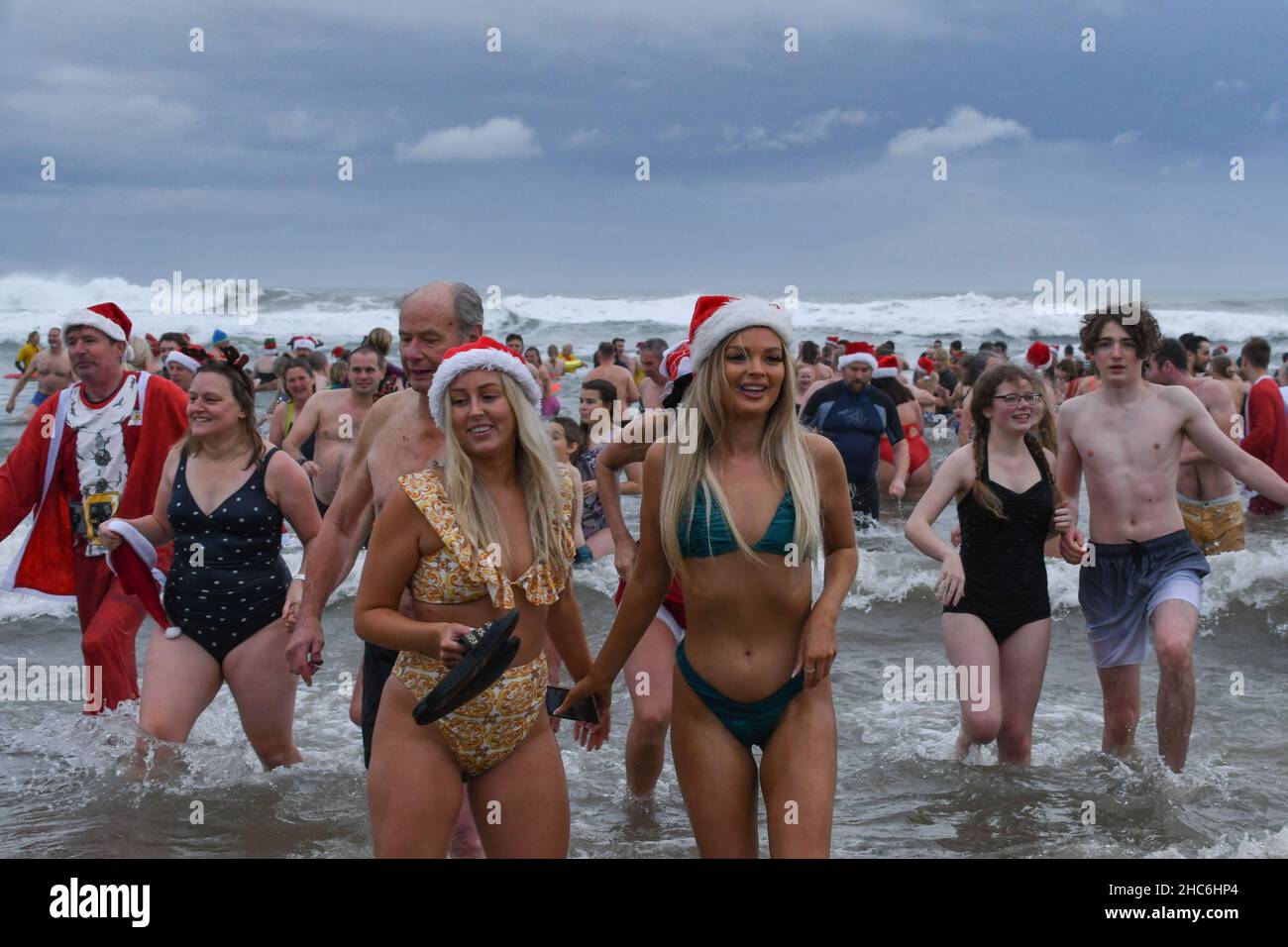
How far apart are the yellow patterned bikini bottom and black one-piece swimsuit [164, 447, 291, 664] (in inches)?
78.3

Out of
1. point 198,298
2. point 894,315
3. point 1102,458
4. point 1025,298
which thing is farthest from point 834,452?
point 1025,298

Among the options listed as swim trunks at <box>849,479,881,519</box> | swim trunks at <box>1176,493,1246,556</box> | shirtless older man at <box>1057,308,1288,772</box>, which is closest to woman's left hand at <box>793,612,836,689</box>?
shirtless older man at <box>1057,308,1288,772</box>

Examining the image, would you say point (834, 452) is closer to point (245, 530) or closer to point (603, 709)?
point (603, 709)

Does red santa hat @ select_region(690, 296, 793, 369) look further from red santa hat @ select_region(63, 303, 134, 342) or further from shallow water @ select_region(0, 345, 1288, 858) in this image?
red santa hat @ select_region(63, 303, 134, 342)

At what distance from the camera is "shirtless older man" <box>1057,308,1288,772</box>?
19.1ft

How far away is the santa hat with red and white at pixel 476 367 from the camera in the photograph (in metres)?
3.78

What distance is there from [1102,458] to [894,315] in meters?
54.1

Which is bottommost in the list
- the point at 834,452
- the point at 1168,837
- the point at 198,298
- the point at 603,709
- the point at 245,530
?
the point at 1168,837

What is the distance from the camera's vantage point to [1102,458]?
6.04 metres

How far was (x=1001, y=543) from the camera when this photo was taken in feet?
19.2

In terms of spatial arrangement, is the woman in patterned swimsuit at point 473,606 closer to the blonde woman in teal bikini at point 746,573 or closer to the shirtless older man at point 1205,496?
the blonde woman in teal bikini at point 746,573

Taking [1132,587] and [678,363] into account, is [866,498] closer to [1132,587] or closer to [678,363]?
[1132,587]

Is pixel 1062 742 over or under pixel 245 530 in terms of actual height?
under
